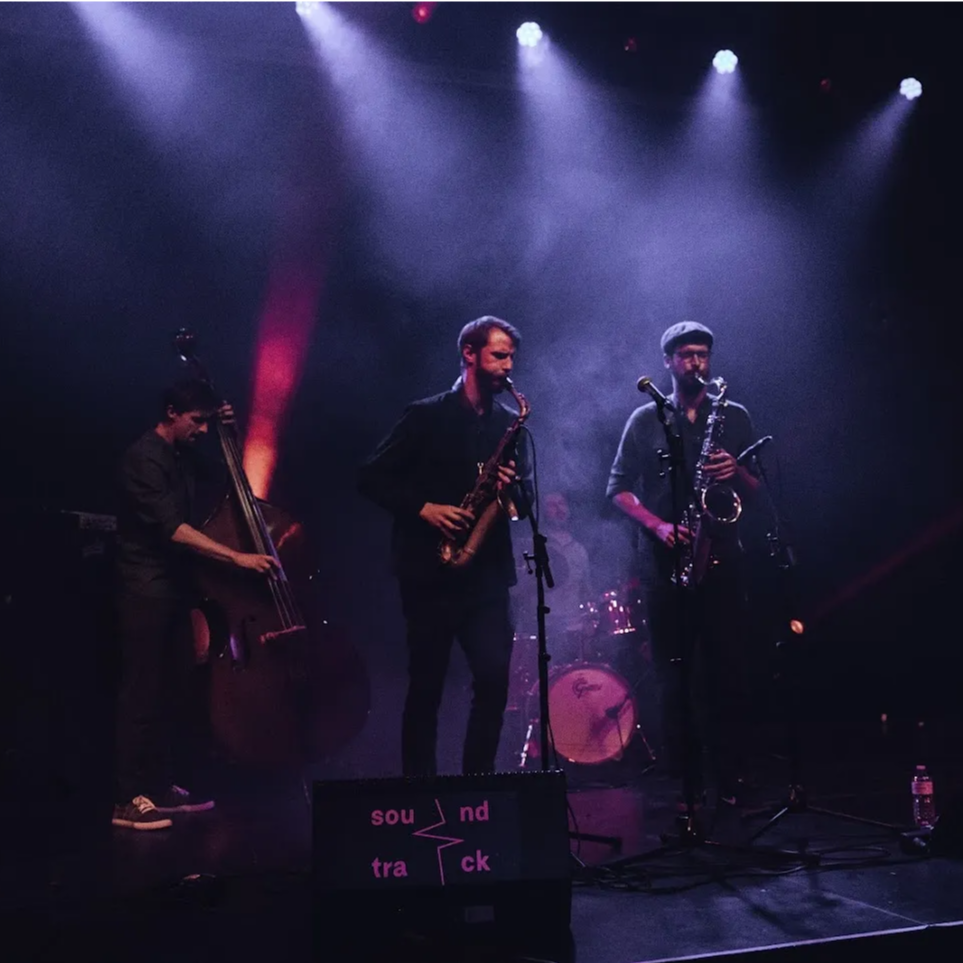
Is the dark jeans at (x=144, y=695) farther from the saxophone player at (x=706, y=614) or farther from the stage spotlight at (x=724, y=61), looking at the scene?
the stage spotlight at (x=724, y=61)

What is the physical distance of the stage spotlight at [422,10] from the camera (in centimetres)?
721

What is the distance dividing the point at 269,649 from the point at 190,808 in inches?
42.4

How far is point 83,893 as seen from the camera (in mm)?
3713

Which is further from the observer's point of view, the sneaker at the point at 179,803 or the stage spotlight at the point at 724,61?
the stage spotlight at the point at 724,61

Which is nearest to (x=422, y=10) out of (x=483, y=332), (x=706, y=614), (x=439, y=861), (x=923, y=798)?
(x=483, y=332)

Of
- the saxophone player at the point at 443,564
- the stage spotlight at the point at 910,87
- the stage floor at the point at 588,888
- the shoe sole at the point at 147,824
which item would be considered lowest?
the stage floor at the point at 588,888

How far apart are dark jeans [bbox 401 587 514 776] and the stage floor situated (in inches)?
23.8

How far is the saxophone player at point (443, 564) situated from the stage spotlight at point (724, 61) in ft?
15.0

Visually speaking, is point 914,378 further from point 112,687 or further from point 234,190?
point 112,687

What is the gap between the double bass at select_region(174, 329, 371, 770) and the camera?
5277 millimetres

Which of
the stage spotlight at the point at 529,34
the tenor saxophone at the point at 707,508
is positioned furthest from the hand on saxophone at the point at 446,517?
the stage spotlight at the point at 529,34

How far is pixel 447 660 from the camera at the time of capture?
175 inches

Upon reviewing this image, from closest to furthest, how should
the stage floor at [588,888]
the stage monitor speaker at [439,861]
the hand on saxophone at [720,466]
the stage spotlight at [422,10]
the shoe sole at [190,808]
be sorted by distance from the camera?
the stage monitor speaker at [439,861] → the stage floor at [588,888] → the hand on saxophone at [720,466] → the shoe sole at [190,808] → the stage spotlight at [422,10]

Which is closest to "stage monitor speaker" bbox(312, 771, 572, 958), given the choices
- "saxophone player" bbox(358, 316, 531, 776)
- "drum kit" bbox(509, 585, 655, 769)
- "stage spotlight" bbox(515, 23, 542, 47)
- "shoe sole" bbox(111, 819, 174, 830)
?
"saxophone player" bbox(358, 316, 531, 776)
